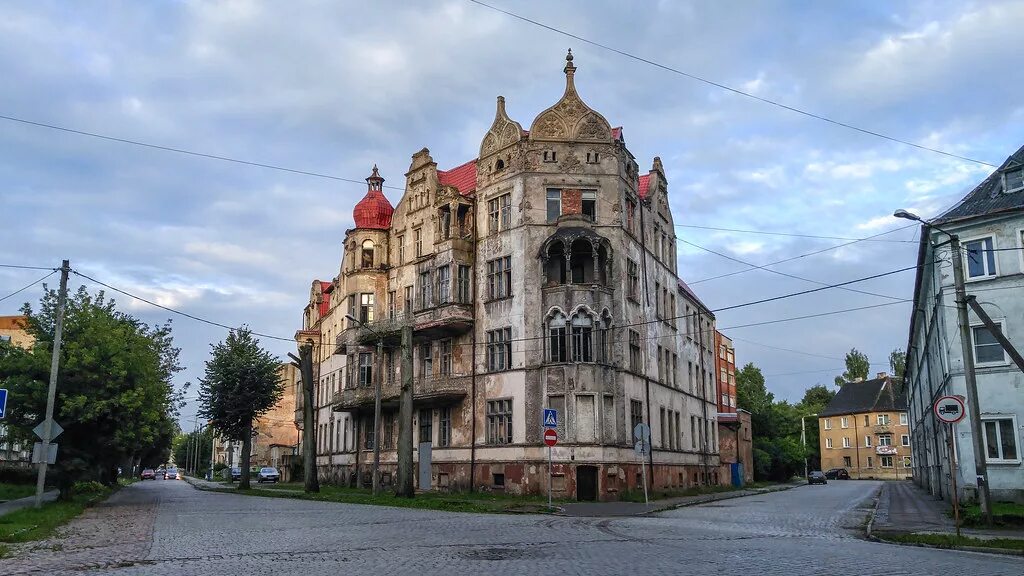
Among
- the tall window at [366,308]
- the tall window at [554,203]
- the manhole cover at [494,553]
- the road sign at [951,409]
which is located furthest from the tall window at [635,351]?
the manhole cover at [494,553]

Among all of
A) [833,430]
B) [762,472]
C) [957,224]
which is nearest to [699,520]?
[957,224]

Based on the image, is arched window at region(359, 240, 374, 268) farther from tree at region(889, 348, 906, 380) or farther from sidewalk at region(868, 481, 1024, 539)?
tree at region(889, 348, 906, 380)

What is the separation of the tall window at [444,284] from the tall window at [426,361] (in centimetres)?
330

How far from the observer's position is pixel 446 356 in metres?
44.2

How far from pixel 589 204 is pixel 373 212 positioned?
16.1 m

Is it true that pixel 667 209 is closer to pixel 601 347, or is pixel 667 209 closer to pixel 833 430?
pixel 601 347

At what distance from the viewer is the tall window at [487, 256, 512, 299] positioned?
41156 mm

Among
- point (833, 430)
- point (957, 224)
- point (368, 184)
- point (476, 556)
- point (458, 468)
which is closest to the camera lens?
point (476, 556)

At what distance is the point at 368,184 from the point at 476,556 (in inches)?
1684

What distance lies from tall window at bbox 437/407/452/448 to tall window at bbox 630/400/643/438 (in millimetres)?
9407

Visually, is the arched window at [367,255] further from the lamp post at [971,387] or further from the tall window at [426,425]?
the lamp post at [971,387]

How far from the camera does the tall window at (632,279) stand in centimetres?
4144

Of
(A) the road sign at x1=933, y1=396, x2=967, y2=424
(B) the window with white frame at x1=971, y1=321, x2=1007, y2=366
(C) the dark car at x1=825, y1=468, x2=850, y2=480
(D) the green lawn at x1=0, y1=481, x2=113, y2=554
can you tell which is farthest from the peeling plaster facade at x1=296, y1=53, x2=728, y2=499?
(C) the dark car at x1=825, y1=468, x2=850, y2=480

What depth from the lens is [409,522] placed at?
2220 cm
